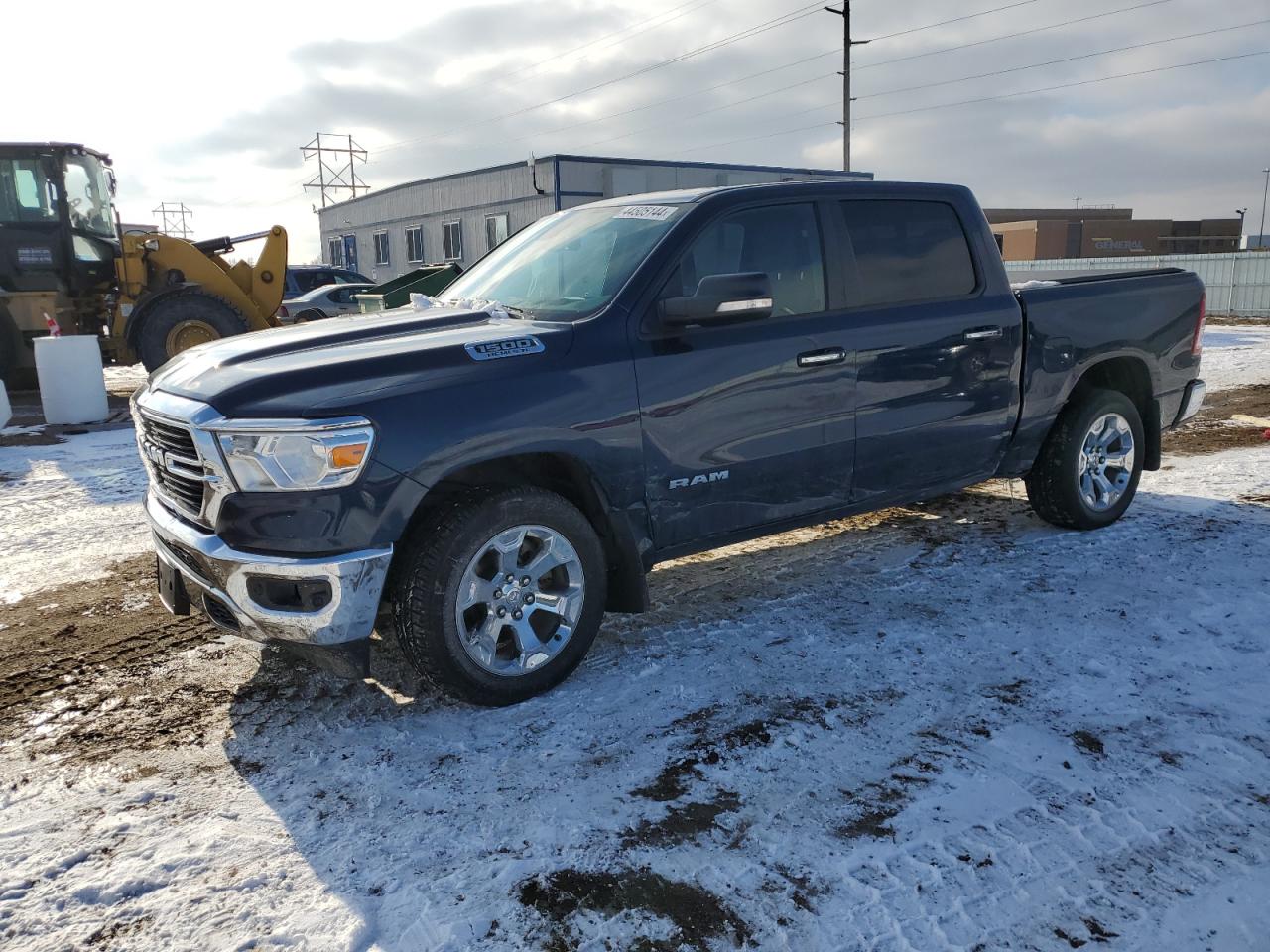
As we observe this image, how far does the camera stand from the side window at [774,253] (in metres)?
3.98

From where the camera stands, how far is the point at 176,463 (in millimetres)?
3383

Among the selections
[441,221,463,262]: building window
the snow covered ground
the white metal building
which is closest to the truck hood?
the snow covered ground

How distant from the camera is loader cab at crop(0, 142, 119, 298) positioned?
39.9ft

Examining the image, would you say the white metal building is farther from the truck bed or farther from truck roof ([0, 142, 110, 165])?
the truck bed

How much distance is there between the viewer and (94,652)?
13.6 ft

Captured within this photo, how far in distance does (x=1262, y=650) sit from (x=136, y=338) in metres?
12.8

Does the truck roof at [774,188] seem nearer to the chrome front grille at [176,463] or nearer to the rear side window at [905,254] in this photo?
the rear side window at [905,254]

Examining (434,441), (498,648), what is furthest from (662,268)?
(498,648)

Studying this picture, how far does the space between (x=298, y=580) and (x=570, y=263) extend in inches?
76.1

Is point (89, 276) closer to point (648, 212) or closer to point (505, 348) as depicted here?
point (648, 212)

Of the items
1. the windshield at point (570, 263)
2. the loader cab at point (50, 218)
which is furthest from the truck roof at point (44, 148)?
the windshield at point (570, 263)

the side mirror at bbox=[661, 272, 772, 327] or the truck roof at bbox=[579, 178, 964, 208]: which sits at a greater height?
the truck roof at bbox=[579, 178, 964, 208]

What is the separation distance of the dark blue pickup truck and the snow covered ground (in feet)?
1.46

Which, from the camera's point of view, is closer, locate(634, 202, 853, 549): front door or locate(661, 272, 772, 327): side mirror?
locate(661, 272, 772, 327): side mirror
